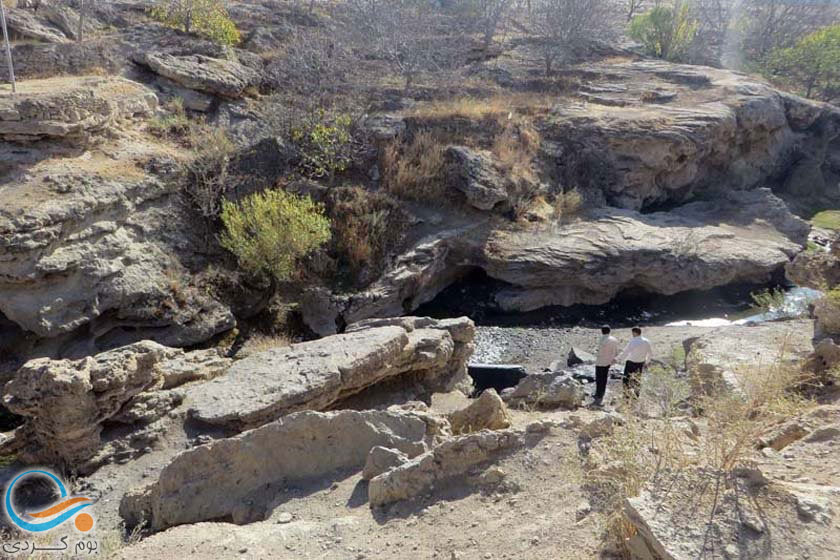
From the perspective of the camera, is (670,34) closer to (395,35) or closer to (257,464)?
(395,35)

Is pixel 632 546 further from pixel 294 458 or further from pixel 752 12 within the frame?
pixel 752 12

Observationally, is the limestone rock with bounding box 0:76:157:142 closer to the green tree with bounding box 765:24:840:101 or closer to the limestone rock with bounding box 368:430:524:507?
the limestone rock with bounding box 368:430:524:507

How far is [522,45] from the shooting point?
2984 centimetres

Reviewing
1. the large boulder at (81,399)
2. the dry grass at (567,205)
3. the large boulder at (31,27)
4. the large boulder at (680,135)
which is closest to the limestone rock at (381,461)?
the large boulder at (81,399)

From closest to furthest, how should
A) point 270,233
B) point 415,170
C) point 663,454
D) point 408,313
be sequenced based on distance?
point 663,454, point 270,233, point 408,313, point 415,170

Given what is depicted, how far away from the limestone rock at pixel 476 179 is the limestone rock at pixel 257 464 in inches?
420

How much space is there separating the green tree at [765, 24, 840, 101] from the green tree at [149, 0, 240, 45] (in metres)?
27.6

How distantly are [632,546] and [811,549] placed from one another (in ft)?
3.03

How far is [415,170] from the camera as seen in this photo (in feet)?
53.6

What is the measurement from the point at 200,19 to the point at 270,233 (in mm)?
12000

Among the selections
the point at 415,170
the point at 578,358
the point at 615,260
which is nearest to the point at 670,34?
the point at 615,260

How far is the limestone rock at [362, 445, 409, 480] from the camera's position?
534 centimetres

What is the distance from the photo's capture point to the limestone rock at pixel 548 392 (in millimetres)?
9305

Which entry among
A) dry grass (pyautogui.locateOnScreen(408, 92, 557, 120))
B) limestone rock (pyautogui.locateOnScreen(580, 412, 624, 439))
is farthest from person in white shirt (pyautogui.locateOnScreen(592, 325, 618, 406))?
dry grass (pyautogui.locateOnScreen(408, 92, 557, 120))
